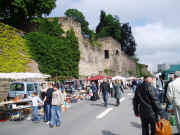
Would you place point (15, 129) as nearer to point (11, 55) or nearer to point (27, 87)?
point (27, 87)

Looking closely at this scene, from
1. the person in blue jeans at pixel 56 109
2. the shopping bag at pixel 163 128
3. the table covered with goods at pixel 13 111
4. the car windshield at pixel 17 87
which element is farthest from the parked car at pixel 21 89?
the shopping bag at pixel 163 128

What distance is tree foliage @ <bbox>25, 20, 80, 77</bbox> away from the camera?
22.0 m

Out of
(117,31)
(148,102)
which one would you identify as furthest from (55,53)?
(117,31)

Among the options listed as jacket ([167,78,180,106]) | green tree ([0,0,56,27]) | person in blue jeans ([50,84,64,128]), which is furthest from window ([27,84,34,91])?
green tree ([0,0,56,27])

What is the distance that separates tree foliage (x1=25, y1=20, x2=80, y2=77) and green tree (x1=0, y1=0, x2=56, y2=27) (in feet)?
4.90

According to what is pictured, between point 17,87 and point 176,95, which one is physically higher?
point 176,95

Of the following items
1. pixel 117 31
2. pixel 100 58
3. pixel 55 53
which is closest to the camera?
pixel 55 53

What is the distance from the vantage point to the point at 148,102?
16.3 feet

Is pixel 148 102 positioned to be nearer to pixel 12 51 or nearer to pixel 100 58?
pixel 12 51

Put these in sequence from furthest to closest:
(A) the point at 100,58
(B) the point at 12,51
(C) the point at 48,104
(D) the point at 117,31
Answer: (D) the point at 117,31 → (A) the point at 100,58 → (B) the point at 12,51 → (C) the point at 48,104

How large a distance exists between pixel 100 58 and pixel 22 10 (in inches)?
817

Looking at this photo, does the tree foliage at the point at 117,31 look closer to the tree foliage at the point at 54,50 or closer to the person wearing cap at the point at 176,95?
the tree foliage at the point at 54,50

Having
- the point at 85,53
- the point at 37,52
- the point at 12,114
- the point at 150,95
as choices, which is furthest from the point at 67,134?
the point at 85,53

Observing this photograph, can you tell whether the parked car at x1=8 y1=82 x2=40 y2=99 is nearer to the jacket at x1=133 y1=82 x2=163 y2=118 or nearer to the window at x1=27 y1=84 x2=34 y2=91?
the window at x1=27 y1=84 x2=34 y2=91
